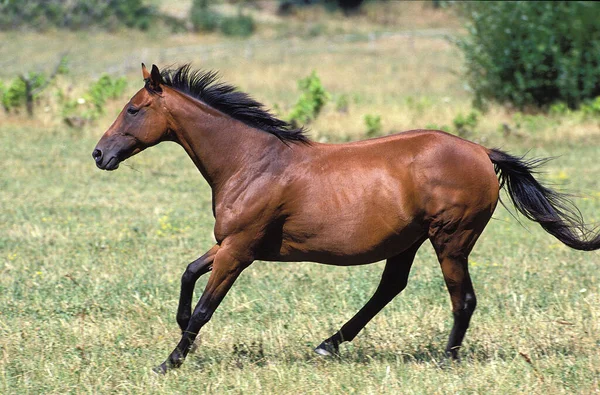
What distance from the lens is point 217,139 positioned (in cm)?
609

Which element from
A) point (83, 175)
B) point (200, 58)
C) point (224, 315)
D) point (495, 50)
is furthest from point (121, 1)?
point (224, 315)

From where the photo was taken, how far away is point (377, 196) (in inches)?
233

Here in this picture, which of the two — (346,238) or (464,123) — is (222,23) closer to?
(464,123)

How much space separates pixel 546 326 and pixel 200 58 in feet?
129

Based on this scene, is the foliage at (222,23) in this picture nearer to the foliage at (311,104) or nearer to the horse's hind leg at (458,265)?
the foliage at (311,104)

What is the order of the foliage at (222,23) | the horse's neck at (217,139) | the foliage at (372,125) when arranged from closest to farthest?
the horse's neck at (217,139)
the foliage at (372,125)
the foliage at (222,23)

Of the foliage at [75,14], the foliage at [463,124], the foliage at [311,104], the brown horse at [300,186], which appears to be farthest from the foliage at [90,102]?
the foliage at [75,14]

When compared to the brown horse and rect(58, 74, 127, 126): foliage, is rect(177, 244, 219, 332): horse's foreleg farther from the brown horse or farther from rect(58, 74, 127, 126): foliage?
rect(58, 74, 127, 126): foliage

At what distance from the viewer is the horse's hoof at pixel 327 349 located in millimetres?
6324

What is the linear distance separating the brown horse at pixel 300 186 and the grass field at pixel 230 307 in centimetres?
52

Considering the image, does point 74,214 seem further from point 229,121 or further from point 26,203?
point 229,121

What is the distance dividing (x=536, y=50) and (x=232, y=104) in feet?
56.1

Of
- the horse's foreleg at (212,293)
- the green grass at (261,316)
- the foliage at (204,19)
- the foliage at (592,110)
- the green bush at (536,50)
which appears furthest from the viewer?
the foliage at (204,19)

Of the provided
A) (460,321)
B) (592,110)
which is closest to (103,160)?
(460,321)
